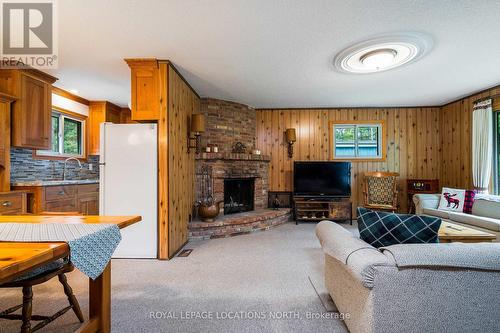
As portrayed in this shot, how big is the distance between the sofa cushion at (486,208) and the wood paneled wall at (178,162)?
432cm

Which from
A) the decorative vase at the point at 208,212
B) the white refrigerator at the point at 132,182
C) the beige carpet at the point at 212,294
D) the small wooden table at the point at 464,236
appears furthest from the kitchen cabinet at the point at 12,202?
the small wooden table at the point at 464,236

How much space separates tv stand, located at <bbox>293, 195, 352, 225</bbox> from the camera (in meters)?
5.00

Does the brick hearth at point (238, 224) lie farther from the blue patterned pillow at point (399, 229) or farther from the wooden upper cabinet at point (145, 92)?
the blue patterned pillow at point (399, 229)

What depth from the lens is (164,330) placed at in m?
1.67

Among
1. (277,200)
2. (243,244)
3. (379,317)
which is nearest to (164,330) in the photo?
(379,317)

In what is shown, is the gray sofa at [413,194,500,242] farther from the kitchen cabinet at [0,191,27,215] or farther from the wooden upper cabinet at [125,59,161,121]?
the kitchen cabinet at [0,191,27,215]

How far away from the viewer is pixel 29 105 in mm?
3234

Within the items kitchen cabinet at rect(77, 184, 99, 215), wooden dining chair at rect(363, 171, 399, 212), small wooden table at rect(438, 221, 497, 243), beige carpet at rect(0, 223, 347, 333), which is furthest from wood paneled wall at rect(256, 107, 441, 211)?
kitchen cabinet at rect(77, 184, 99, 215)

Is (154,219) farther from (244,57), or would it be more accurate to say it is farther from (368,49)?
(368,49)

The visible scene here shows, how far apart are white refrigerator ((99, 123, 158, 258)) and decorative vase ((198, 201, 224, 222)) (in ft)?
3.35

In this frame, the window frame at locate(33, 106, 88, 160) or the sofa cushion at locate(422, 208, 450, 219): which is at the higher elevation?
the window frame at locate(33, 106, 88, 160)

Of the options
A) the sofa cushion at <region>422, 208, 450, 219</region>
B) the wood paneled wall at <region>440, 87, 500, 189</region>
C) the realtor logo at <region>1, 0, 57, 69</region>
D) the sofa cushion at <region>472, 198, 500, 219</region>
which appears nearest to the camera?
the realtor logo at <region>1, 0, 57, 69</region>

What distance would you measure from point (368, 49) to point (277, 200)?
3487mm

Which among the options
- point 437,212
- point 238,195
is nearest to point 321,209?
point 238,195
